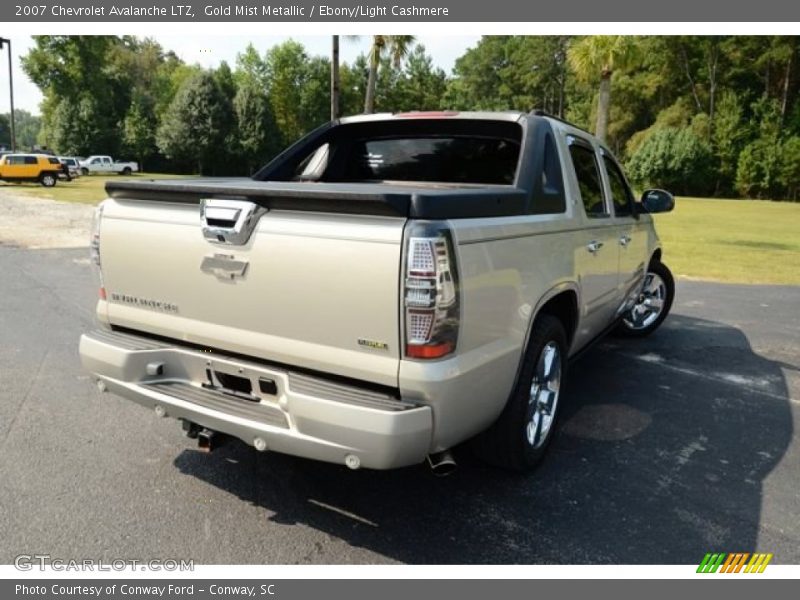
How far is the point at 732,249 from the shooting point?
49.0ft

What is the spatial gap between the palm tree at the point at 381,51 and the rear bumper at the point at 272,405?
57.8 ft

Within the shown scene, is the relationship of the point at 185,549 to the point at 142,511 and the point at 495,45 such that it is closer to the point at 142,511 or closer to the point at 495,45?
the point at 142,511

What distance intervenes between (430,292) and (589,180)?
2340mm

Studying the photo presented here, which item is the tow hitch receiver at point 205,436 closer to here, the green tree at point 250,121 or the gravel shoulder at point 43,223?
the gravel shoulder at point 43,223

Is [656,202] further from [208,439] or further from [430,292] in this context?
[208,439]

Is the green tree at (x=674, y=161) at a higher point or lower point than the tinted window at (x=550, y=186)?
higher

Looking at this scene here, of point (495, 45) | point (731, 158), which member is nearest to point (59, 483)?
point (731, 158)

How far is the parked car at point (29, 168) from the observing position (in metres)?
34.0

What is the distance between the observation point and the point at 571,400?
15.3 ft

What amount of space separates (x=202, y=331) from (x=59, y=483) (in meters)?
1.22

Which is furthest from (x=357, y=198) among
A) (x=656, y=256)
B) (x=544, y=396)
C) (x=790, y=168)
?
(x=790, y=168)

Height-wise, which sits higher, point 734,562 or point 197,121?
point 197,121

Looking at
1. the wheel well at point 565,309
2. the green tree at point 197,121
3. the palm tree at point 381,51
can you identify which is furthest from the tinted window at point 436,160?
the green tree at point 197,121

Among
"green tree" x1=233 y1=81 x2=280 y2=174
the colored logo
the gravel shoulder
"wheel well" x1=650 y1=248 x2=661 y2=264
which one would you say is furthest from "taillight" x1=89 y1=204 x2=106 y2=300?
"green tree" x1=233 y1=81 x2=280 y2=174
